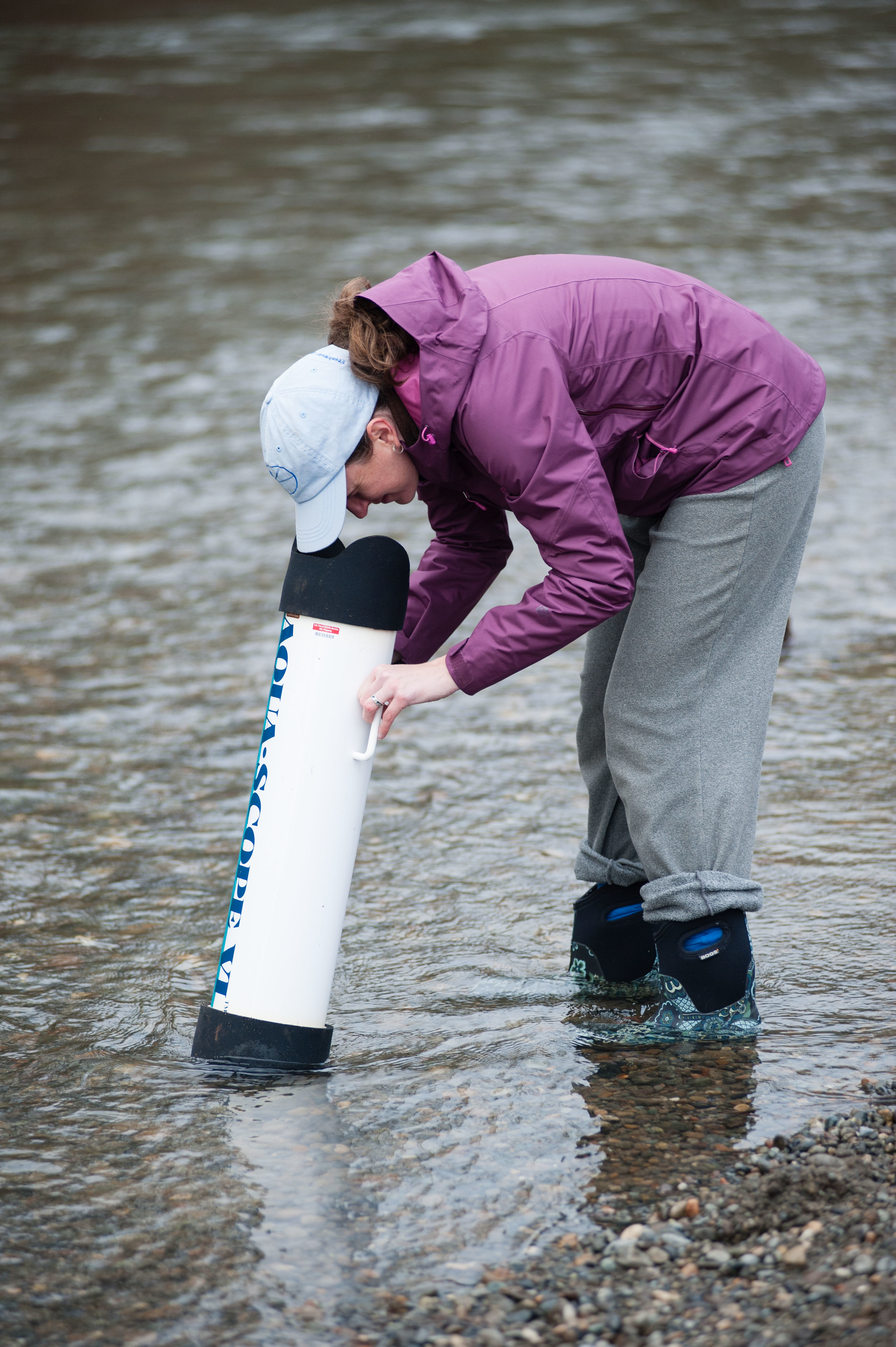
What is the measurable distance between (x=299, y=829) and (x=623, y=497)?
92 centimetres

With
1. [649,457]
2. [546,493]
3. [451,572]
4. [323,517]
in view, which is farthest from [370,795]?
[546,493]

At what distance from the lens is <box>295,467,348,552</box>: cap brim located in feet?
8.91

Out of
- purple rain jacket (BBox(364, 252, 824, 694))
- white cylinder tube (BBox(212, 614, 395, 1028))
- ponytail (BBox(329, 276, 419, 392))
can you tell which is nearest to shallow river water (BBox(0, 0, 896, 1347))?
white cylinder tube (BBox(212, 614, 395, 1028))

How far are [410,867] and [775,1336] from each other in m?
2.11

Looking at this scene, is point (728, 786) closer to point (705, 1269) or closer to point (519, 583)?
point (705, 1269)

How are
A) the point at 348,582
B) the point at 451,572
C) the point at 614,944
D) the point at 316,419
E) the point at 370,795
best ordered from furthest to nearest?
the point at 370,795, the point at 614,944, the point at 451,572, the point at 348,582, the point at 316,419

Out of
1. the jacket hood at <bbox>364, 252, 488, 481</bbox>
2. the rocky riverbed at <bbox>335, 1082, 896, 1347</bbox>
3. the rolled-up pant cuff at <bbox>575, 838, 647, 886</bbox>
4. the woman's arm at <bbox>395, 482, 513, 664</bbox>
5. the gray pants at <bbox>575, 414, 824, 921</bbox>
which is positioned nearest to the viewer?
the rocky riverbed at <bbox>335, 1082, 896, 1347</bbox>

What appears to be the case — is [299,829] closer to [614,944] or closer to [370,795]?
[614,944]

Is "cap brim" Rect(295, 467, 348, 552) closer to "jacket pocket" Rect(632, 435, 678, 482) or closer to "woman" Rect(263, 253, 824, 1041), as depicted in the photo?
"woman" Rect(263, 253, 824, 1041)

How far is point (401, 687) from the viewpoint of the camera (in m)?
2.82

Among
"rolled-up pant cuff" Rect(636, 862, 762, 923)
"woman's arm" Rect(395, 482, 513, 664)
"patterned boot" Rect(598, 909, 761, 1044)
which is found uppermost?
"woman's arm" Rect(395, 482, 513, 664)

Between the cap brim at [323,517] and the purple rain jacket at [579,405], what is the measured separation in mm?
156

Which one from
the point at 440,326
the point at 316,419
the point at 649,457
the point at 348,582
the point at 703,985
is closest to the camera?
the point at 440,326

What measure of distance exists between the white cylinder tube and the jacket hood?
0.56 metres
